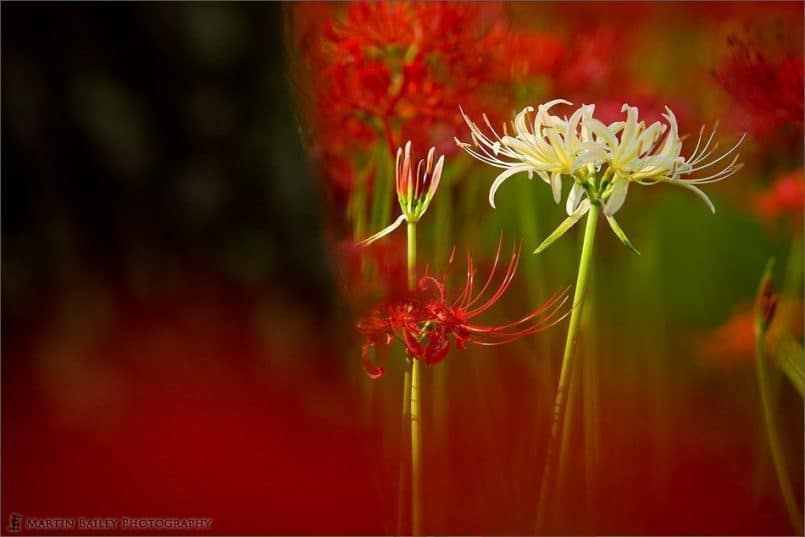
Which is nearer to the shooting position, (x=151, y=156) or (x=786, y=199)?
(x=151, y=156)

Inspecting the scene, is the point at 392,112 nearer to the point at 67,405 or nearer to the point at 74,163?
the point at 74,163

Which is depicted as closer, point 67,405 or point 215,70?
point 215,70

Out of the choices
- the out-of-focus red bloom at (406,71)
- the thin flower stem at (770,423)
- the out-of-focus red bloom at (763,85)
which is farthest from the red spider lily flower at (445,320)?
the out-of-focus red bloom at (763,85)

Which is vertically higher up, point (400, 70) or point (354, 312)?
point (400, 70)

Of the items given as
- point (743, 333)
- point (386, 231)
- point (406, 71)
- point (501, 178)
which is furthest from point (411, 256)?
point (743, 333)

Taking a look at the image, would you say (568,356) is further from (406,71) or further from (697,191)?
(406,71)

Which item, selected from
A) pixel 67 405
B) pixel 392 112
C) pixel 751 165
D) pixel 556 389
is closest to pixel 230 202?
pixel 392 112
